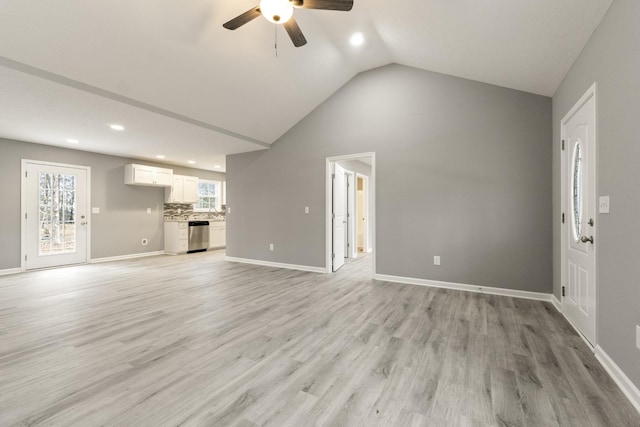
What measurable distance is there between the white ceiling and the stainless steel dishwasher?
3.27 meters

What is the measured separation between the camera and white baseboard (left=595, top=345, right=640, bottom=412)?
160 centimetres

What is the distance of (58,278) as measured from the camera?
4676 mm

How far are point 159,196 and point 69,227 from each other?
214 cm

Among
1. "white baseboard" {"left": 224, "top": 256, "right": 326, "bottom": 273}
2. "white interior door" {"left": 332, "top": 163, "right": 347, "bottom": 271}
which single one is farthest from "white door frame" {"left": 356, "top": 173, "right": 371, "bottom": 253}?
"white baseboard" {"left": 224, "top": 256, "right": 326, "bottom": 273}

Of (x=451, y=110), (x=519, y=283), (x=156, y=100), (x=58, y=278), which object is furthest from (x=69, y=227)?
(x=519, y=283)

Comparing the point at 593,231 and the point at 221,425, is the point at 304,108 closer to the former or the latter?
the point at 593,231

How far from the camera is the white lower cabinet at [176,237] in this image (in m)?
7.48

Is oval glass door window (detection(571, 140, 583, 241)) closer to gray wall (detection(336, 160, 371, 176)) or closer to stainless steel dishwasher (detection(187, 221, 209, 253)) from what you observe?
gray wall (detection(336, 160, 371, 176))

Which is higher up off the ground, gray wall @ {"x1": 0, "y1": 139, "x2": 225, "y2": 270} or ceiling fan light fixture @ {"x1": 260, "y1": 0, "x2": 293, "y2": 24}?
ceiling fan light fixture @ {"x1": 260, "y1": 0, "x2": 293, "y2": 24}

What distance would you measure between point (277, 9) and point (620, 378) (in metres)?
3.58

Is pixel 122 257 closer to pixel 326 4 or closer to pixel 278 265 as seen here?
pixel 278 265

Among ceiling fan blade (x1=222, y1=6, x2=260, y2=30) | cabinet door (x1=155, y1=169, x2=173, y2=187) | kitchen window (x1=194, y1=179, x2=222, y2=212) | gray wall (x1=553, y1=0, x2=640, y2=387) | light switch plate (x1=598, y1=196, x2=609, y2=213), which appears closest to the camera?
gray wall (x1=553, y1=0, x2=640, y2=387)

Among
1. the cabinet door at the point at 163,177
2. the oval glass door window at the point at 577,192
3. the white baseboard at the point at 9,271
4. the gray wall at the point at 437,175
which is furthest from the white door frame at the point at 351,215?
the white baseboard at the point at 9,271

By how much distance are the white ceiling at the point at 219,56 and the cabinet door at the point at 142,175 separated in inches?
68.6
